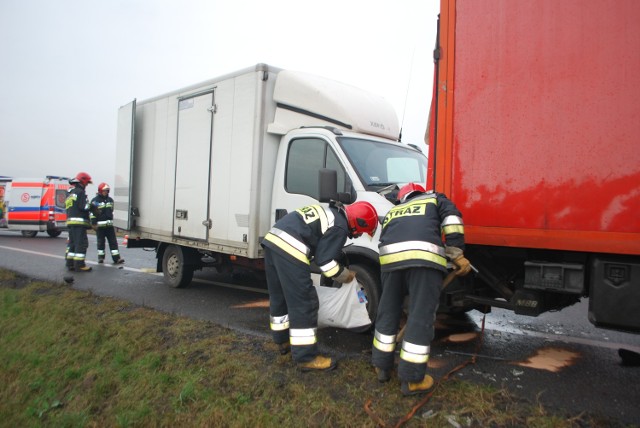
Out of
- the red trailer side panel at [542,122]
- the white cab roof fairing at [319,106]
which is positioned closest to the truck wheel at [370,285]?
the red trailer side panel at [542,122]

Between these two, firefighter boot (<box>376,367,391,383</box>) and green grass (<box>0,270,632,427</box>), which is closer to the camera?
green grass (<box>0,270,632,427</box>)

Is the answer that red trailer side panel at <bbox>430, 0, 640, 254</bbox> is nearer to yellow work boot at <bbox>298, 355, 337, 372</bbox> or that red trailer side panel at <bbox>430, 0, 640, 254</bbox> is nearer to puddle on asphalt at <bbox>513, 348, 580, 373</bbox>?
puddle on asphalt at <bbox>513, 348, 580, 373</bbox>

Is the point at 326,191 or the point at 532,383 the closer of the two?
the point at 532,383

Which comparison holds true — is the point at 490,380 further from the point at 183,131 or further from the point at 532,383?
the point at 183,131

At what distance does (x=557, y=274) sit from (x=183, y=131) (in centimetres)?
558

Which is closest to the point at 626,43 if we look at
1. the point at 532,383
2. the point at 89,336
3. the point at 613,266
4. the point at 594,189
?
the point at 594,189

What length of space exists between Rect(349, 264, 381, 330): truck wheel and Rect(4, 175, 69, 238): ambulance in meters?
15.4

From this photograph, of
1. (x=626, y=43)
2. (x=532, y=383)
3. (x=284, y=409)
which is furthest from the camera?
(x=532, y=383)

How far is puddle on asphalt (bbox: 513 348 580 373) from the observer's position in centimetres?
382

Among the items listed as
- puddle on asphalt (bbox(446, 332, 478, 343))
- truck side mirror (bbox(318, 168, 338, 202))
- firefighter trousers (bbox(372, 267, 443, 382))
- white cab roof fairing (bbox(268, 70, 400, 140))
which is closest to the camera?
firefighter trousers (bbox(372, 267, 443, 382))

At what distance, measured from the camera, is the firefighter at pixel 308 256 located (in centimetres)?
363

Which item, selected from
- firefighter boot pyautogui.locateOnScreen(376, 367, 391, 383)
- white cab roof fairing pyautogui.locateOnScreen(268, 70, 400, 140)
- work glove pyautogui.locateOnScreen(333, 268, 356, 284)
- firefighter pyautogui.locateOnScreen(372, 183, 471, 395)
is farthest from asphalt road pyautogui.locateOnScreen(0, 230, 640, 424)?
white cab roof fairing pyautogui.locateOnScreen(268, 70, 400, 140)

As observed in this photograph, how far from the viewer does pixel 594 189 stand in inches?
115

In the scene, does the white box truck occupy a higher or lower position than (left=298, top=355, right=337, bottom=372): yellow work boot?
higher
